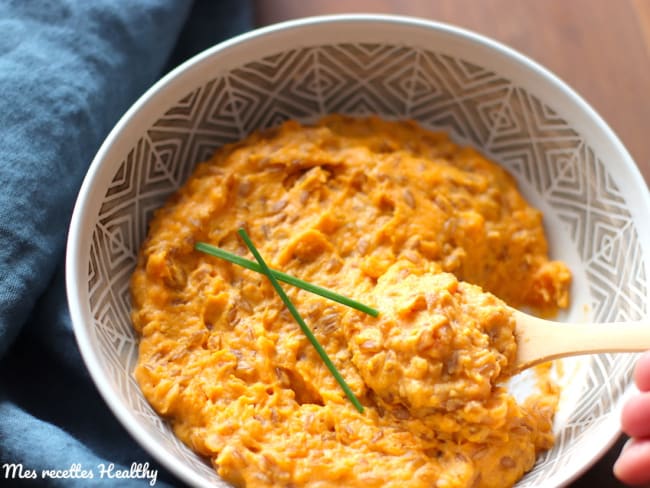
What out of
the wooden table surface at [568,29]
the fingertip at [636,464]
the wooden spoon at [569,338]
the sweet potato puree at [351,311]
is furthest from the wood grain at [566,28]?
the fingertip at [636,464]

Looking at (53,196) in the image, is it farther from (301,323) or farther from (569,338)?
(569,338)

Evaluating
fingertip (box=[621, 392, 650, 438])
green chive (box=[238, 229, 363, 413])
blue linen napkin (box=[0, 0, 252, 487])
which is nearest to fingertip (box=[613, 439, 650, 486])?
fingertip (box=[621, 392, 650, 438])

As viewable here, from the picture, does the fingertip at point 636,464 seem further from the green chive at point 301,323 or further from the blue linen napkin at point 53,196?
the blue linen napkin at point 53,196

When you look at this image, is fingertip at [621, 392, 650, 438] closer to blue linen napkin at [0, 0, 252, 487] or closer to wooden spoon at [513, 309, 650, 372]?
wooden spoon at [513, 309, 650, 372]

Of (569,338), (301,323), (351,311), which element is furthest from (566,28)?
(301,323)

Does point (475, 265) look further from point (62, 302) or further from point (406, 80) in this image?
point (62, 302)

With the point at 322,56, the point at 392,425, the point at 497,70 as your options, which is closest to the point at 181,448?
the point at 392,425
